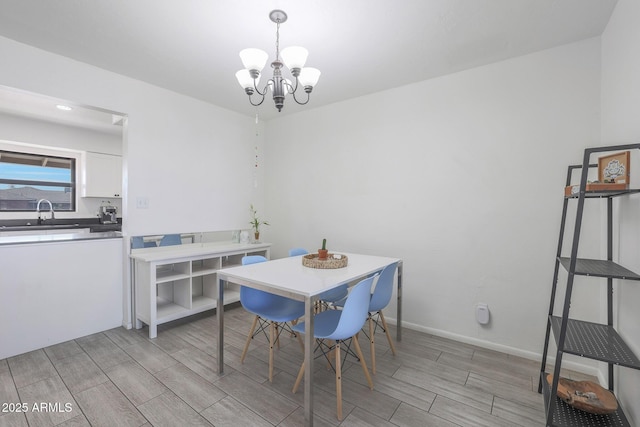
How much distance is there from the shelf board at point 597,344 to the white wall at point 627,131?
0.07 m

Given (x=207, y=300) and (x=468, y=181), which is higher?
(x=468, y=181)

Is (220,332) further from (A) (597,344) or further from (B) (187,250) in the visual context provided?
(A) (597,344)

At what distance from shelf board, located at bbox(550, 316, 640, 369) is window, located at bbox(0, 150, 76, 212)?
643 cm

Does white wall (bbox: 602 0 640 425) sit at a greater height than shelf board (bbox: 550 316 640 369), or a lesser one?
greater

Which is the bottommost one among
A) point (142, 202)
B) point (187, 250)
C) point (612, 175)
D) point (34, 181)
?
point (187, 250)

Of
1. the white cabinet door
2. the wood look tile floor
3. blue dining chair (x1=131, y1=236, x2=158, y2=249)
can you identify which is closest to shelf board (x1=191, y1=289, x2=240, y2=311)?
the wood look tile floor

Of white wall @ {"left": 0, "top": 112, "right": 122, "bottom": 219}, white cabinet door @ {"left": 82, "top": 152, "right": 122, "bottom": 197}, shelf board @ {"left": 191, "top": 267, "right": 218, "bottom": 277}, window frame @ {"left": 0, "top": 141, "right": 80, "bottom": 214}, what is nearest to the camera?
shelf board @ {"left": 191, "top": 267, "right": 218, "bottom": 277}

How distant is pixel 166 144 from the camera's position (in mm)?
3268

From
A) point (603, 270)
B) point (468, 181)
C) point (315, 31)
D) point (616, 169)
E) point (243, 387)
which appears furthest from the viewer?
point (468, 181)

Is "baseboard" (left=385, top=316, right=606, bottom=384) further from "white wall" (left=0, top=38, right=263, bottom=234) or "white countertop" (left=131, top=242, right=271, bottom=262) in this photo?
"white wall" (left=0, top=38, right=263, bottom=234)

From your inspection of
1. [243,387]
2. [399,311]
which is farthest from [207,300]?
[399,311]

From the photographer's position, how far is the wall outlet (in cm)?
304

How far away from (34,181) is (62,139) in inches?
32.9

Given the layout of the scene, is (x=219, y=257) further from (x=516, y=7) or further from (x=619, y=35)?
(x=619, y=35)
